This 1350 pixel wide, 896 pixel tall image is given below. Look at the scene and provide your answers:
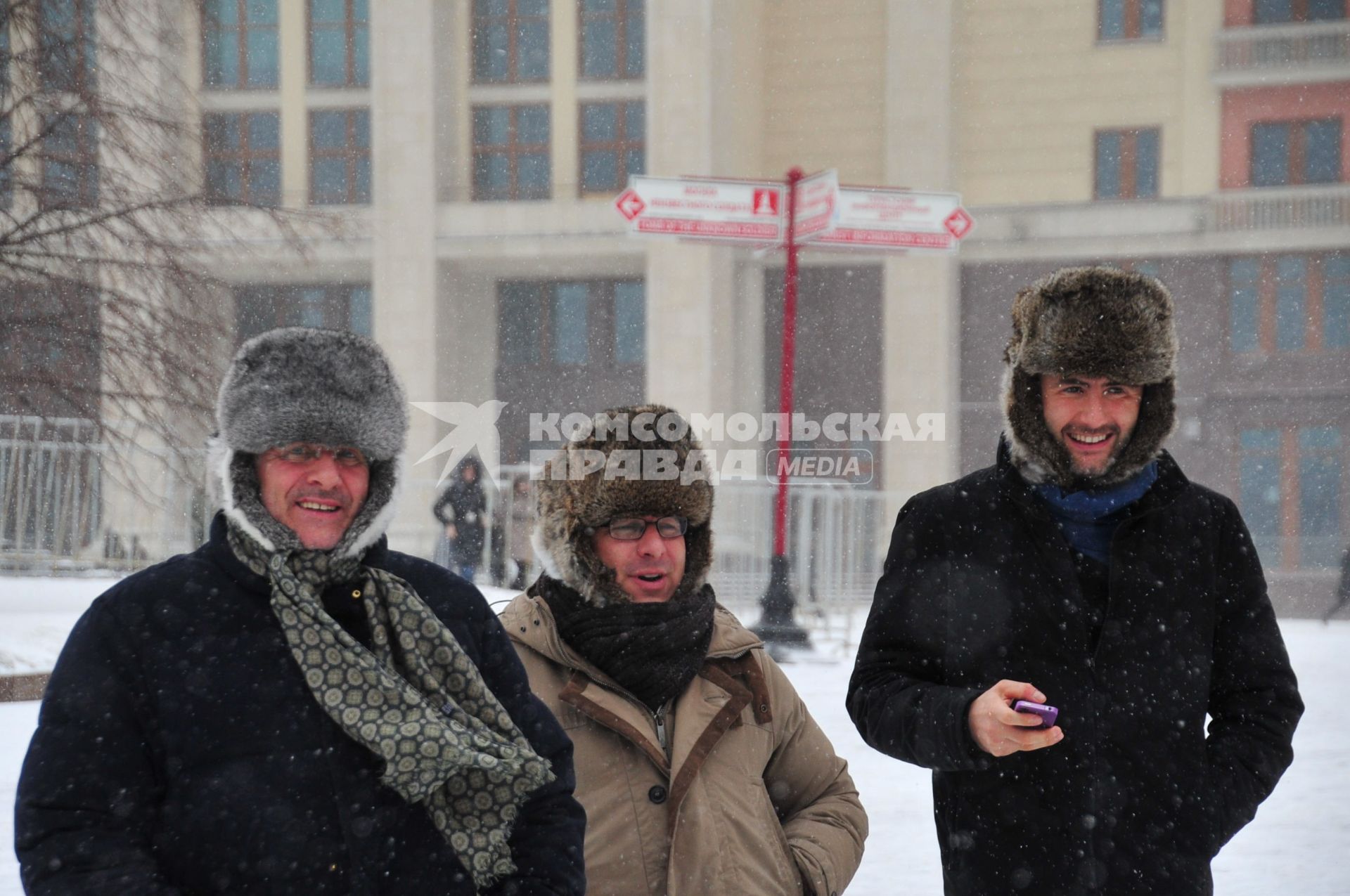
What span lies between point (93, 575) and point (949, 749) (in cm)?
1199

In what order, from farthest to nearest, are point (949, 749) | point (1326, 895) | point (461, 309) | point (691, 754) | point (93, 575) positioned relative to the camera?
point (461, 309) < point (93, 575) < point (1326, 895) < point (691, 754) < point (949, 749)

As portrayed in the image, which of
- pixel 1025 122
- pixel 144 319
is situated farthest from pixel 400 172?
pixel 144 319

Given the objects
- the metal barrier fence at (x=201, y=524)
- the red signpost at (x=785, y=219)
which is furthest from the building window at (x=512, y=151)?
the red signpost at (x=785, y=219)

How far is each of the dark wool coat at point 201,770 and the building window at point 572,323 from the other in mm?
24344

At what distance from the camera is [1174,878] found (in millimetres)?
2293

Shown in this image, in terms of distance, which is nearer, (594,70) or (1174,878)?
(1174,878)

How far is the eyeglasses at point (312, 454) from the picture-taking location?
204 cm

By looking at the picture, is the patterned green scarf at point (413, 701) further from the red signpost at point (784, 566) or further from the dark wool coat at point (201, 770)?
the red signpost at point (784, 566)

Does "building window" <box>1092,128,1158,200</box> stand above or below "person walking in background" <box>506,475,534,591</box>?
above

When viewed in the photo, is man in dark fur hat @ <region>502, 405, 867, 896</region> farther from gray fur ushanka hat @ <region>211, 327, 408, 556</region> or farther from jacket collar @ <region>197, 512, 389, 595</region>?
jacket collar @ <region>197, 512, 389, 595</region>

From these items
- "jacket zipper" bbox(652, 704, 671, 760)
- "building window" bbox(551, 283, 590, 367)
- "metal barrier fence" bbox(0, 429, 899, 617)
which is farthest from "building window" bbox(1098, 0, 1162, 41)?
"jacket zipper" bbox(652, 704, 671, 760)

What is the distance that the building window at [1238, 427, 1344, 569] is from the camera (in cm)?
2348

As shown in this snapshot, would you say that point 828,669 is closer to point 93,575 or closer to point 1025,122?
point 93,575

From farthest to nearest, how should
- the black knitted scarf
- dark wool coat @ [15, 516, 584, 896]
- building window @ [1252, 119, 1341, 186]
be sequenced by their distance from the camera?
1. building window @ [1252, 119, 1341, 186]
2. the black knitted scarf
3. dark wool coat @ [15, 516, 584, 896]
